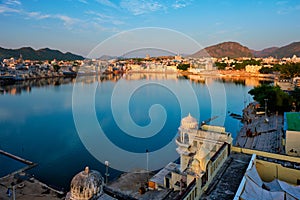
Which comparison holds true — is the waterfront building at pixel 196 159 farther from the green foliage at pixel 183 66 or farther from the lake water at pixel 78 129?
the green foliage at pixel 183 66

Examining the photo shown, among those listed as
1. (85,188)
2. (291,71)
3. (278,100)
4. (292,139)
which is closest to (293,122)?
(292,139)

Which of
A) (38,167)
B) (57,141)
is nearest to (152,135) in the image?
(57,141)

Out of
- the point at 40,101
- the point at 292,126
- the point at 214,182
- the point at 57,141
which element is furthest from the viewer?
the point at 40,101

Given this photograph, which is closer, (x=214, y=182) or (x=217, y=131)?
(x=214, y=182)

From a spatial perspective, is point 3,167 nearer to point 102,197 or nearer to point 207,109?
point 102,197

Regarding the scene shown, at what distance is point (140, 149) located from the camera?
10.2 m

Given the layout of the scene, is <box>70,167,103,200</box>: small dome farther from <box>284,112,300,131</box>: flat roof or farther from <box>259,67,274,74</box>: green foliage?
<box>259,67,274,74</box>: green foliage

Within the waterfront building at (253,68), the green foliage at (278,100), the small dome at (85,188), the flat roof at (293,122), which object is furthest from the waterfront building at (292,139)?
the waterfront building at (253,68)

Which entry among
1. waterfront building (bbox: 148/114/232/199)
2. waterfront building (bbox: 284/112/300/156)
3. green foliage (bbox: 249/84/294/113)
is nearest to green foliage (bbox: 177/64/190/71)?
green foliage (bbox: 249/84/294/113)

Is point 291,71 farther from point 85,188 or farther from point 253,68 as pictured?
point 85,188

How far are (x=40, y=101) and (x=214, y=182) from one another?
21231 mm

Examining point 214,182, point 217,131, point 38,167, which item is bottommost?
point 38,167

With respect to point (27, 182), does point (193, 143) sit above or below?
above

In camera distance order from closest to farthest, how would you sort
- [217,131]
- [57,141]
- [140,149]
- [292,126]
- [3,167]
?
1. [217,131]
2. [292,126]
3. [3,167]
4. [140,149]
5. [57,141]
